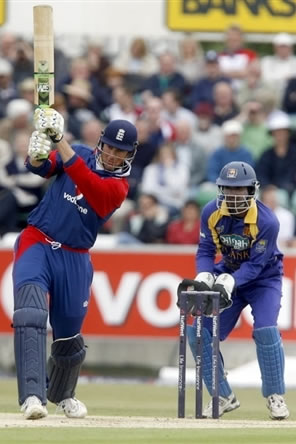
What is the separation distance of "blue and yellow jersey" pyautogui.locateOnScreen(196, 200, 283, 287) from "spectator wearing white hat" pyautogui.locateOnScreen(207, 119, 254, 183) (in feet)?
21.7

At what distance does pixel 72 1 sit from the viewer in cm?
1930

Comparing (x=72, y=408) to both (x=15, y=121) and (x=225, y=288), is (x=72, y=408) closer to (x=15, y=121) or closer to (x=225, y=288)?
(x=225, y=288)

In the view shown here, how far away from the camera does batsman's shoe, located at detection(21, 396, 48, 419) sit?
9570 millimetres

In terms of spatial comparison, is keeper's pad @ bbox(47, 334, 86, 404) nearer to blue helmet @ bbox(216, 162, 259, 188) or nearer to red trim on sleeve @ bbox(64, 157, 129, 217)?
red trim on sleeve @ bbox(64, 157, 129, 217)

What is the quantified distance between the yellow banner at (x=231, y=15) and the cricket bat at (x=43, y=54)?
969cm

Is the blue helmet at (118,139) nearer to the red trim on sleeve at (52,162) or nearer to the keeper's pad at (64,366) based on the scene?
the red trim on sleeve at (52,162)

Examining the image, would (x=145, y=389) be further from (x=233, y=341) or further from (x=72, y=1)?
(x=72, y=1)

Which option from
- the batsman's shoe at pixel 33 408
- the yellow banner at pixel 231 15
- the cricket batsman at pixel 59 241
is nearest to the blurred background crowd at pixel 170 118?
the yellow banner at pixel 231 15

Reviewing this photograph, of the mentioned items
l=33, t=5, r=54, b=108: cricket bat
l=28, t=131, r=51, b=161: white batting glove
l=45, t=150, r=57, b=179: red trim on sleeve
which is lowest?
l=45, t=150, r=57, b=179: red trim on sleeve

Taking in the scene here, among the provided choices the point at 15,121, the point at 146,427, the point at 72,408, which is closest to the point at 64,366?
the point at 72,408

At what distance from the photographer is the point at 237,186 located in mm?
10766

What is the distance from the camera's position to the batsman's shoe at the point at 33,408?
9570 mm

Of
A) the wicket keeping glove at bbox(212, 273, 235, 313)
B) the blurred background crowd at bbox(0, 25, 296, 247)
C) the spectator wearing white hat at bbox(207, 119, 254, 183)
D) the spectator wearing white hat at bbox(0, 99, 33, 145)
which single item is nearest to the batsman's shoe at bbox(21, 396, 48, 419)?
the wicket keeping glove at bbox(212, 273, 235, 313)
